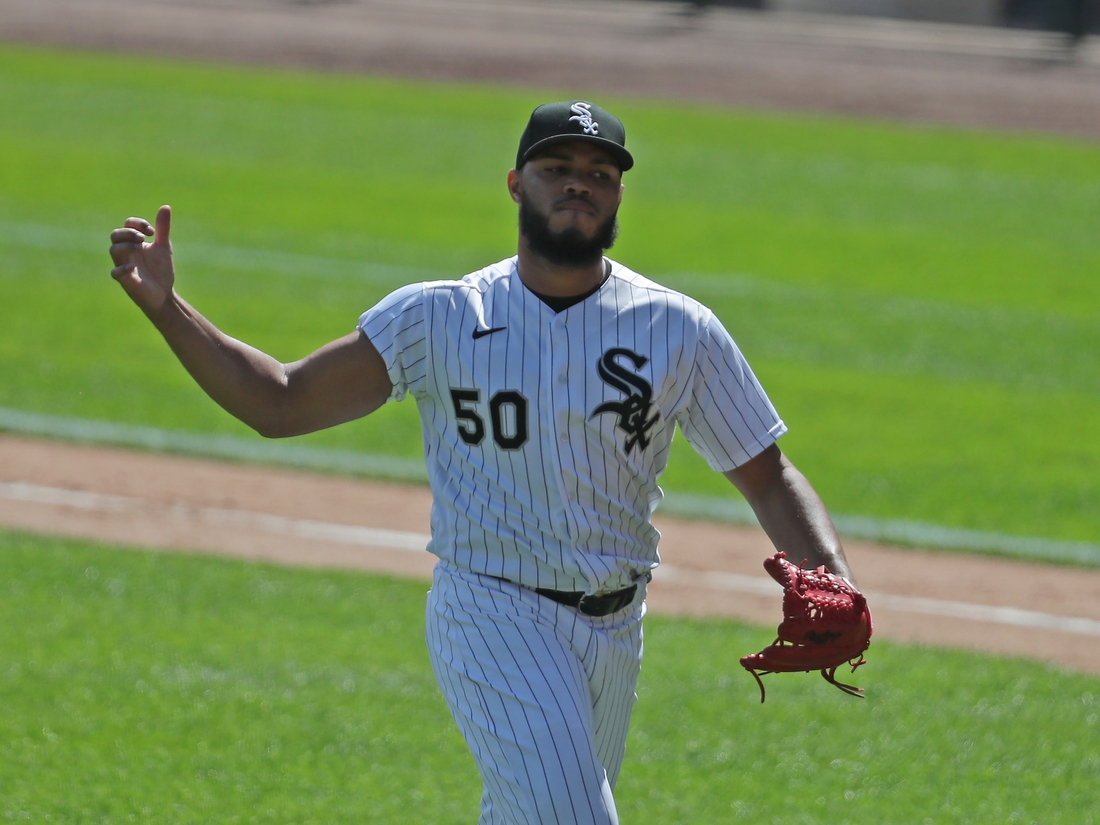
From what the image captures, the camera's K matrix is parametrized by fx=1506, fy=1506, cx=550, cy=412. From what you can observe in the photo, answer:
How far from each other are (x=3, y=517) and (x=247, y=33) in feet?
62.7

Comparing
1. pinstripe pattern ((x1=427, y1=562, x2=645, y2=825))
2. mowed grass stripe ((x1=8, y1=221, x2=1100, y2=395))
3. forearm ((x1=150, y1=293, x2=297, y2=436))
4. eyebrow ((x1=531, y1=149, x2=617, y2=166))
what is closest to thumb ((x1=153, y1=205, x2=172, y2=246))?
forearm ((x1=150, y1=293, x2=297, y2=436))

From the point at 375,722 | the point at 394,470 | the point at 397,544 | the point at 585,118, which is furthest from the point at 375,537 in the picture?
the point at 585,118

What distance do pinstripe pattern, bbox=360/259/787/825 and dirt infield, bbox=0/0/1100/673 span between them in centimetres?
323

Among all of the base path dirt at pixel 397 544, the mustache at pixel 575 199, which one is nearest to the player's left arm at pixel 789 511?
the mustache at pixel 575 199

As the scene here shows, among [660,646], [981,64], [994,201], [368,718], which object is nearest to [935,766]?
[660,646]

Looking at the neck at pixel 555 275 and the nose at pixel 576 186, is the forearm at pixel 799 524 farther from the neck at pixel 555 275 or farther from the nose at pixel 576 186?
the nose at pixel 576 186

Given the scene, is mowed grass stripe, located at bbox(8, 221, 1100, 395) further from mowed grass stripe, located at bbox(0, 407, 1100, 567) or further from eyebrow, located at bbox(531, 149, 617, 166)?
eyebrow, located at bbox(531, 149, 617, 166)

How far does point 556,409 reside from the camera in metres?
3.28

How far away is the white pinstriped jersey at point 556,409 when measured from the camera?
3.29 m

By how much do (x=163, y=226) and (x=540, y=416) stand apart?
100cm

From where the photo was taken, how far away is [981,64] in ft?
77.2

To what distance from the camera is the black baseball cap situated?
3281 millimetres

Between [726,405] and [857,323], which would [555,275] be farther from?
[857,323]

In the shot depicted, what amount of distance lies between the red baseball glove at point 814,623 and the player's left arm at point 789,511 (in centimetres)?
8
